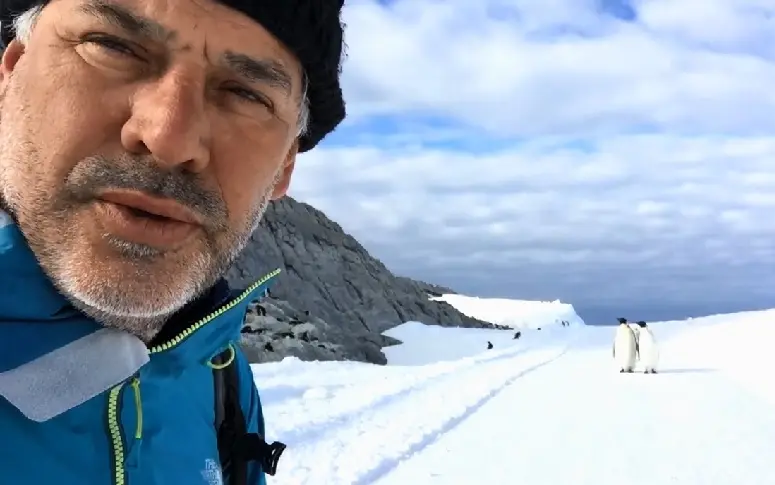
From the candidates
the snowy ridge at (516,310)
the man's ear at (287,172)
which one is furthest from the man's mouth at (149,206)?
the snowy ridge at (516,310)

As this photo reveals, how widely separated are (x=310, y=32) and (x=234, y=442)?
1.29 meters

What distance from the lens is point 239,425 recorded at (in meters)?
2.26

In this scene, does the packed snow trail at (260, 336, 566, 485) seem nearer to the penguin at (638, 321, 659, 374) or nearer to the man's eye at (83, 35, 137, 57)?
the man's eye at (83, 35, 137, 57)

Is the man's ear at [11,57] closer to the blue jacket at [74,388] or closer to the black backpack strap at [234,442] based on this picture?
the blue jacket at [74,388]

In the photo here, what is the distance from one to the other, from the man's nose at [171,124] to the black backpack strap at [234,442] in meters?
0.82

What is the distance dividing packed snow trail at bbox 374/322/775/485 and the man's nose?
4815 millimetres

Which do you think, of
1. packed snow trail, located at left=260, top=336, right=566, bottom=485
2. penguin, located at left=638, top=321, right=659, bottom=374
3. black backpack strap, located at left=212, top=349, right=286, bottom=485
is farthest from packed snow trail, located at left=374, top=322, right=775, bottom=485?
penguin, located at left=638, top=321, right=659, bottom=374

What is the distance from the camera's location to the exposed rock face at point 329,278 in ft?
119

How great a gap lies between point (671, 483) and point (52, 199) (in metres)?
6.18

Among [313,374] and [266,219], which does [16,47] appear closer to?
[313,374]

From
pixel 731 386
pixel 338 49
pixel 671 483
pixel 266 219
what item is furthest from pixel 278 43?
pixel 266 219

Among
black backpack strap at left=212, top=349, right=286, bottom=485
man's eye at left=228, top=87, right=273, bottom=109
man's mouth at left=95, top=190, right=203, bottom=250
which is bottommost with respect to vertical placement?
black backpack strap at left=212, top=349, right=286, bottom=485

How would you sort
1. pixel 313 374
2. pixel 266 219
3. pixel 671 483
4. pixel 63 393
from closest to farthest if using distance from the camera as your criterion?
1. pixel 63 393
2. pixel 671 483
3. pixel 313 374
4. pixel 266 219

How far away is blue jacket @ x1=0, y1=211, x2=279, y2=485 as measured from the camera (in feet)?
4.72
